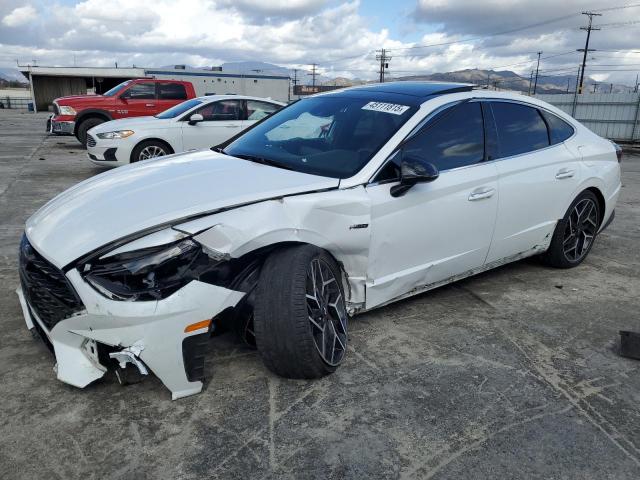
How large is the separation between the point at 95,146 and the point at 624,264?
26.4 feet

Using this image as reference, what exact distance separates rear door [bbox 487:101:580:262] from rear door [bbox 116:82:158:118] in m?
10.8

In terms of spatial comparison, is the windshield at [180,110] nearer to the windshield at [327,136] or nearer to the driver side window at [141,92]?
the driver side window at [141,92]

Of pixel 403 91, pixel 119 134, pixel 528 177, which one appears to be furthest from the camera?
pixel 119 134

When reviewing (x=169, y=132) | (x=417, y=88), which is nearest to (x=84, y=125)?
(x=169, y=132)

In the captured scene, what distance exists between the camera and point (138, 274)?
7.75ft

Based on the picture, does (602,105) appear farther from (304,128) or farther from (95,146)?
(304,128)

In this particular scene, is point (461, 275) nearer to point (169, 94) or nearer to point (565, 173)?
point (565, 173)

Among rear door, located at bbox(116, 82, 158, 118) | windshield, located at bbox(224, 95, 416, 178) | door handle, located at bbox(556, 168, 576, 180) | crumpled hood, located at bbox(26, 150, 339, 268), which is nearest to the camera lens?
crumpled hood, located at bbox(26, 150, 339, 268)

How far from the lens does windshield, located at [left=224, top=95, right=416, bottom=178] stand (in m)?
3.19

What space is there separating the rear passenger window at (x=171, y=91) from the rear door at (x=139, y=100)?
17 cm

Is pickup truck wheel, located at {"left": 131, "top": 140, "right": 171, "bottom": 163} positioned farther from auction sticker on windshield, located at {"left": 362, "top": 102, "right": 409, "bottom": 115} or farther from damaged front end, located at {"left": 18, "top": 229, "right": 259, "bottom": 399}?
damaged front end, located at {"left": 18, "top": 229, "right": 259, "bottom": 399}

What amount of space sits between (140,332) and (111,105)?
11.9m

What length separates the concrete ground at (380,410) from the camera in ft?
7.22

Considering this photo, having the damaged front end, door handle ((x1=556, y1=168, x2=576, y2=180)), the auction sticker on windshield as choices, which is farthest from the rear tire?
the damaged front end
